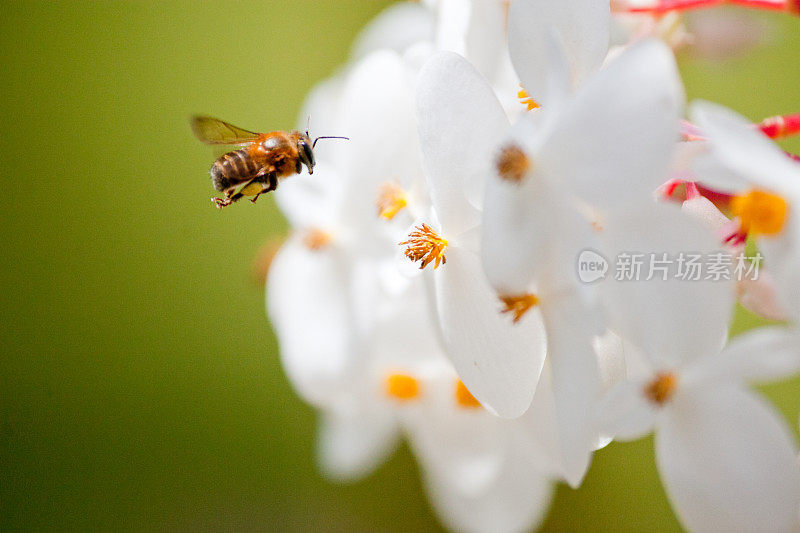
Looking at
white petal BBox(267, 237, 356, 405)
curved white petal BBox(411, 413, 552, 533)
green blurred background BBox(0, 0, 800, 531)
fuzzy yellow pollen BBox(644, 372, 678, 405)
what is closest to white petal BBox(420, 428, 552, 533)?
curved white petal BBox(411, 413, 552, 533)

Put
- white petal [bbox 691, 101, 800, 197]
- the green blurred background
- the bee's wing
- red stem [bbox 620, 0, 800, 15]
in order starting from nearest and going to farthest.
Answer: white petal [bbox 691, 101, 800, 197] → red stem [bbox 620, 0, 800, 15] → the bee's wing → the green blurred background

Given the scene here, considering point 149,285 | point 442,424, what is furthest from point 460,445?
point 149,285

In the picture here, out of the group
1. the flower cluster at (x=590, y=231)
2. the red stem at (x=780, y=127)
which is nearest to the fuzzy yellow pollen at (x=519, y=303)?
the flower cluster at (x=590, y=231)

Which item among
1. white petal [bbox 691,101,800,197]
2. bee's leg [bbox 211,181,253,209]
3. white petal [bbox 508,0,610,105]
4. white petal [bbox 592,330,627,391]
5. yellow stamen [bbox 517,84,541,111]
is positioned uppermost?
white petal [bbox 508,0,610,105]

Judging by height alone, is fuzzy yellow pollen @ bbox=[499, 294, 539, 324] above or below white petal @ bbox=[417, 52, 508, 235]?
below

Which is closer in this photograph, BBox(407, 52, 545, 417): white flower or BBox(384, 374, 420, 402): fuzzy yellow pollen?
BBox(407, 52, 545, 417): white flower

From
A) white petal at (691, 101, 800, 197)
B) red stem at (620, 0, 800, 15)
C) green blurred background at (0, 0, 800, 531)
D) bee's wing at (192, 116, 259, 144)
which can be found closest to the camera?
white petal at (691, 101, 800, 197)

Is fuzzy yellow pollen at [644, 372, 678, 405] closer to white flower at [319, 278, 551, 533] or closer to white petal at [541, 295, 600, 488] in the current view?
white petal at [541, 295, 600, 488]
